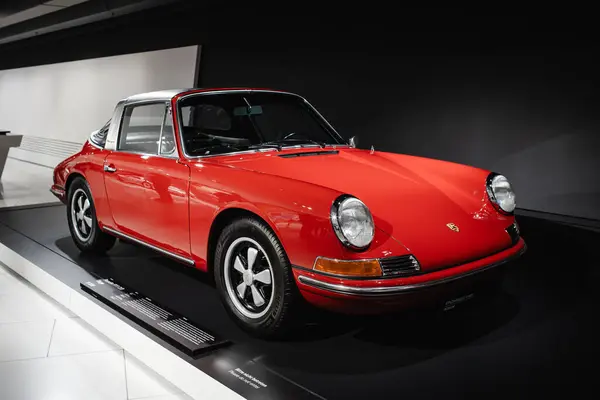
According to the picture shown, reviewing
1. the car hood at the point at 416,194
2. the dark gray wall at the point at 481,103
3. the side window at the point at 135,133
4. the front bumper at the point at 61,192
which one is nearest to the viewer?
the car hood at the point at 416,194

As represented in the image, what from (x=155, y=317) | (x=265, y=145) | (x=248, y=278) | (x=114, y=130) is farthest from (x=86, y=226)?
(x=248, y=278)

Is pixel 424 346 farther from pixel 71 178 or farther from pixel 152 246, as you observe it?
pixel 71 178

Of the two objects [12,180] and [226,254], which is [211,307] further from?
[12,180]

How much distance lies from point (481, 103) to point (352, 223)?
327 centimetres

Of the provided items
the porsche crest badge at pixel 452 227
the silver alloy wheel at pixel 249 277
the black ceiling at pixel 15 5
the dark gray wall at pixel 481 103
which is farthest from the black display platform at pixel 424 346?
the black ceiling at pixel 15 5

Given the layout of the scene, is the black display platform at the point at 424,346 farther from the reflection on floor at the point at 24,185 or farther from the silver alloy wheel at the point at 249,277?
the reflection on floor at the point at 24,185

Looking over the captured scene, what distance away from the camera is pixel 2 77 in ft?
43.9

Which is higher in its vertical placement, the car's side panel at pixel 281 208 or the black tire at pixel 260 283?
the car's side panel at pixel 281 208

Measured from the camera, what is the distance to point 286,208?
226 cm

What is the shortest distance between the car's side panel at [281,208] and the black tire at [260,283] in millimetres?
62

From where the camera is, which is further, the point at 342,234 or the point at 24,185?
the point at 24,185

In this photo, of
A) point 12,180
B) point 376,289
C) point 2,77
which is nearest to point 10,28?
point 2,77

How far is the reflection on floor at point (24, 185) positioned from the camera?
605 cm

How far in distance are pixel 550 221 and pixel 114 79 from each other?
711cm
